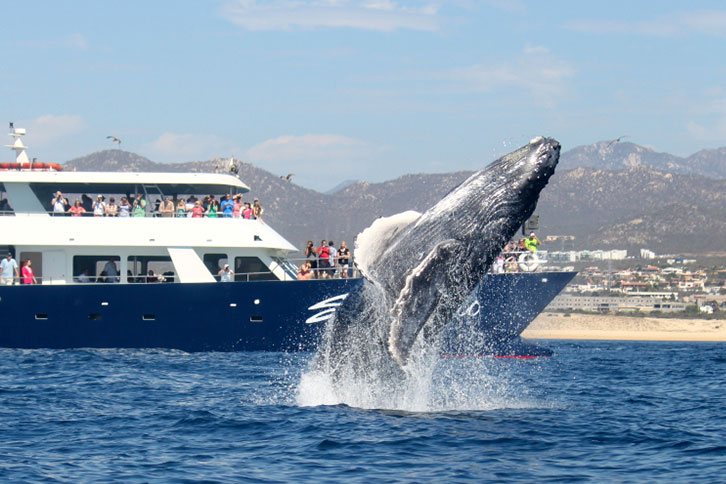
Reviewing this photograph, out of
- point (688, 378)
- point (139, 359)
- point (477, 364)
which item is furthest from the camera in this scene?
point (477, 364)

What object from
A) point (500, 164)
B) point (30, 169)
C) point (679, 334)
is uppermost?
point (30, 169)

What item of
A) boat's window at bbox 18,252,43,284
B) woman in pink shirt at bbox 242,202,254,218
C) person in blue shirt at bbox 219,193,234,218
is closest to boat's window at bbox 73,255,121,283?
boat's window at bbox 18,252,43,284

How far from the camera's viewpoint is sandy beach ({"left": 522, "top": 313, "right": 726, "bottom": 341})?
59.1 metres

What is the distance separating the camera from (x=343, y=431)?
36.3 feet

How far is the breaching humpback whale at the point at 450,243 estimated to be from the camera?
977 cm

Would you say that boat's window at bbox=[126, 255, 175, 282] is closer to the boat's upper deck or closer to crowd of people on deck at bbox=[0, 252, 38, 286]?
the boat's upper deck

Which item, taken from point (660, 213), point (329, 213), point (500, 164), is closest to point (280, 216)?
point (329, 213)

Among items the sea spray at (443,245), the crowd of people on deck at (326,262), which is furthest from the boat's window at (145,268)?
the sea spray at (443,245)

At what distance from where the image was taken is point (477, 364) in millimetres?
23016

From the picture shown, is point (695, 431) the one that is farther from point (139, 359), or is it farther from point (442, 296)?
point (139, 359)

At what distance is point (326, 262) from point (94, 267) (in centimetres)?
595

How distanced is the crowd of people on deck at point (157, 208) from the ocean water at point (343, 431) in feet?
24.5

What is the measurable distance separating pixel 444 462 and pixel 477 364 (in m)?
13.6

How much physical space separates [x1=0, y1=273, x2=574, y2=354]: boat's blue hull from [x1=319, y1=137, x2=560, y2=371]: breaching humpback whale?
13644 millimetres
